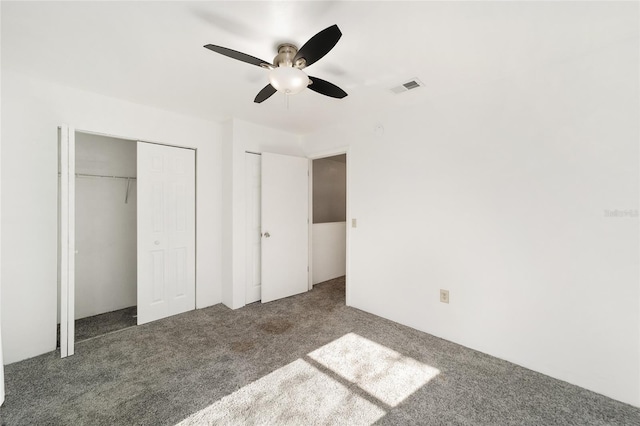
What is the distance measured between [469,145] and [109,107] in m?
3.45

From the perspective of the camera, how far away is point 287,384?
2.04 m

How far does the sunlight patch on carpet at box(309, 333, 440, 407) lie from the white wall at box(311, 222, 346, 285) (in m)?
1.99

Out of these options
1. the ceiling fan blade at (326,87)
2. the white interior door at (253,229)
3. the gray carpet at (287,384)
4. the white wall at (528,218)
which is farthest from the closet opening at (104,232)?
the white wall at (528,218)

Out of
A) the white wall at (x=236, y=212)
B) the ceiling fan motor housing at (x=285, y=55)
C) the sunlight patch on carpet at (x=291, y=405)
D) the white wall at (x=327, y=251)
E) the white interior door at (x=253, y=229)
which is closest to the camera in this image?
the sunlight patch on carpet at (x=291, y=405)

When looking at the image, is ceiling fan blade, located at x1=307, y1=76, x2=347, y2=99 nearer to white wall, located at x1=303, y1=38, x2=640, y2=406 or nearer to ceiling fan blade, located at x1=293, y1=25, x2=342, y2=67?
ceiling fan blade, located at x1=293, y1=25, x2=342, y2=67

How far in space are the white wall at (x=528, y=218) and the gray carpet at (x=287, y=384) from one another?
28 centimetres

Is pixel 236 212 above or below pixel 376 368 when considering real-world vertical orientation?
above

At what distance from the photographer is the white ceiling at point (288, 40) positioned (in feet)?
5.28

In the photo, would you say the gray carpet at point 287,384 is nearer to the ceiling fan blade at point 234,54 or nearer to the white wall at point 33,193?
the white wall at point 33,193

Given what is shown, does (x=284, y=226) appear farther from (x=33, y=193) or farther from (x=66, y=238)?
(x=33, y=193)

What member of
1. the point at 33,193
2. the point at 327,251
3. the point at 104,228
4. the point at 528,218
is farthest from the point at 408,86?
the point at 104,228

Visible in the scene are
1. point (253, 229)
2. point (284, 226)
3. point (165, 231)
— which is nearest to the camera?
point (165, 231)

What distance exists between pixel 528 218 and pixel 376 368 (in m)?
1.69

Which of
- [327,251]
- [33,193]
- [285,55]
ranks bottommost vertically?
[327,251]
